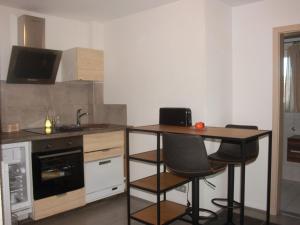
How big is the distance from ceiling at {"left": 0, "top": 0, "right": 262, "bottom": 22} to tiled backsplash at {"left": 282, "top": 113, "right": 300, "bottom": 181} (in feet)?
7.73

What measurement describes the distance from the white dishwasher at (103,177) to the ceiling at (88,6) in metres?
1.90

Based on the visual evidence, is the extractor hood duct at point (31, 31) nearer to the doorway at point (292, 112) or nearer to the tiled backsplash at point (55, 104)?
the tiled backsplash at point (55, 104)

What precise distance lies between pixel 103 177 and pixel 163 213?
1.03 meters

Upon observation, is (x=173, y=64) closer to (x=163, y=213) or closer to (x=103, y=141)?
(x=103, y=141)

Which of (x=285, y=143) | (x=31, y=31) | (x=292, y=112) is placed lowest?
(x=285, y=143)

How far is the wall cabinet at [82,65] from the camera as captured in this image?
3535 mm

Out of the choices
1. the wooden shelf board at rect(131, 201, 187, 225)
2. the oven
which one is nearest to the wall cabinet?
the oven

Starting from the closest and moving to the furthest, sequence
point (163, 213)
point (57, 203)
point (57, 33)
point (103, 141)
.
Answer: point (163, 213), point (57, 203), point (103, 141), point (57, 33)

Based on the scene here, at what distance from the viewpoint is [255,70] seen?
3.20 metres

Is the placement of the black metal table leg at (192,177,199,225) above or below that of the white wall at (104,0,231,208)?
below

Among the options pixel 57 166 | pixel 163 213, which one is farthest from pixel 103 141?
pixel 163 213

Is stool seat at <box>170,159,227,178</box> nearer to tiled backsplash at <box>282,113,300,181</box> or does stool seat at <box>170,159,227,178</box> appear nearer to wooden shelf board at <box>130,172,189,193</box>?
wooden shelf board at <box>130,172,189,193</box>

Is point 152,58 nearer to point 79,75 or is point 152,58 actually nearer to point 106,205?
point 79,75

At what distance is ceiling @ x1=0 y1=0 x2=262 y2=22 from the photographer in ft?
10.4
